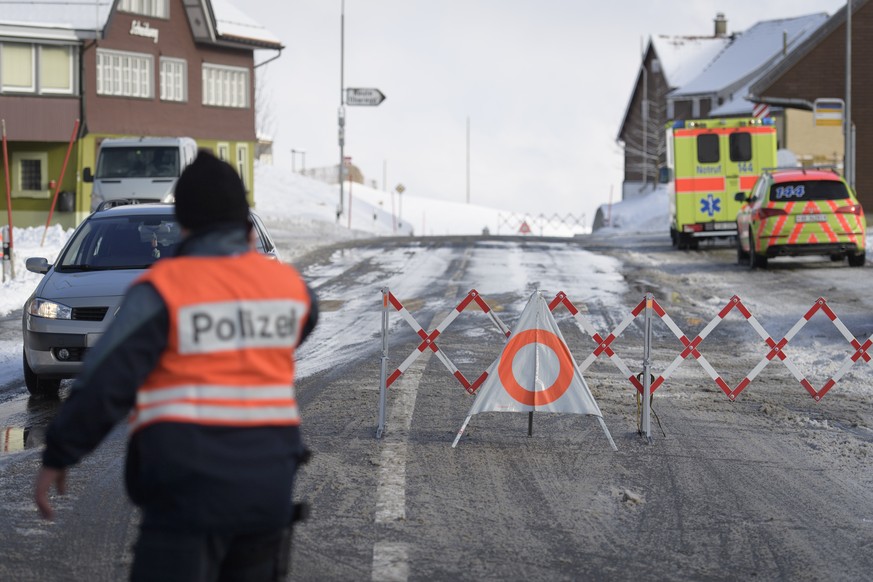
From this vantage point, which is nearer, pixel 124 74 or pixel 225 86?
pixel 124 74

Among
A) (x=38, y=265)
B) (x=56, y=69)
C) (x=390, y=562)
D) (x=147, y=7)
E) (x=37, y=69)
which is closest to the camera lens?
(x=390, y=562)

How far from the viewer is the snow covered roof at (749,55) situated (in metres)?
73.7

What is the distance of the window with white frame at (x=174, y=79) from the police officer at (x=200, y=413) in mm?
43377

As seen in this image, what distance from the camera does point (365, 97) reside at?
1810 inches

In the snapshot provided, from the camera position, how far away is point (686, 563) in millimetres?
6082

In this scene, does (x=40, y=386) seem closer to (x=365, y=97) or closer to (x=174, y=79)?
(x=365, y=97)

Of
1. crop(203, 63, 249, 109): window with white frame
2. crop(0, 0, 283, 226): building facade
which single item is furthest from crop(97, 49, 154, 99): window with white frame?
crop(203, 63, 249, 109): window with white frame

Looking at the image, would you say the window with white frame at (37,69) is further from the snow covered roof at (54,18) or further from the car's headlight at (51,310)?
the car's headlight at (51,310)

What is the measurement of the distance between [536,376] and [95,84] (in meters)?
36.9

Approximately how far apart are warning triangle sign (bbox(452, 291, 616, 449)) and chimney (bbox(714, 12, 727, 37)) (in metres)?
82.0

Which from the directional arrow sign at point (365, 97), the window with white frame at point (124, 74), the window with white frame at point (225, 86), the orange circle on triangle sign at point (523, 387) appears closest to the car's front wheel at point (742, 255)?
the orange circle on triangle sign at point (523, 387)

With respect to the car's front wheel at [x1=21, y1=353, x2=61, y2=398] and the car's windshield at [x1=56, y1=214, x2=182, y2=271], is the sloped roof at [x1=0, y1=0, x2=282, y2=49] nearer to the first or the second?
the car's windshield at [x1=56, y1=214, x2=182, y2=271]

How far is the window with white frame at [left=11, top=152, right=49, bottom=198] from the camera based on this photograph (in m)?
42.6

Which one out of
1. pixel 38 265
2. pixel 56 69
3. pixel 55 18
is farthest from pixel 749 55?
pixel 38 265
